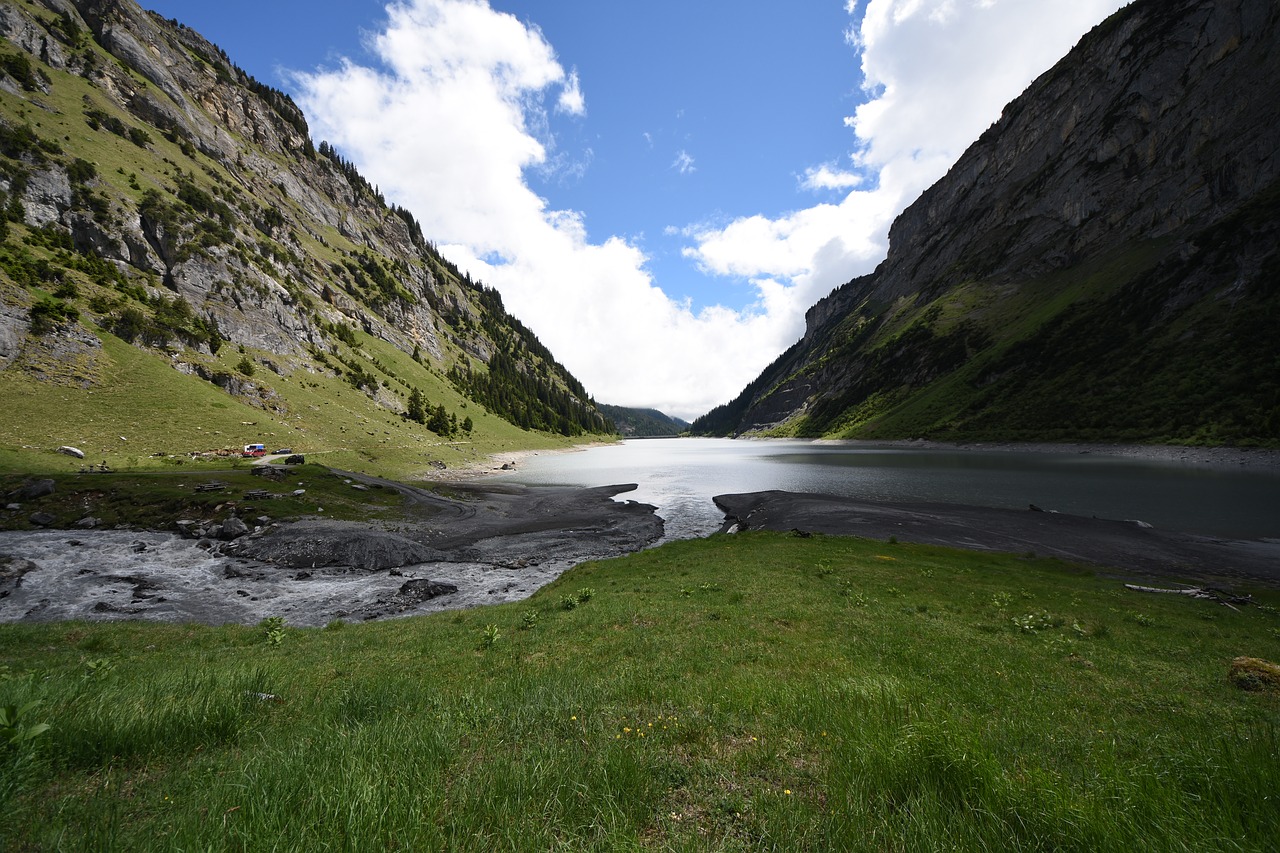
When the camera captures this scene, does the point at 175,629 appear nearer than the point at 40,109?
Yes

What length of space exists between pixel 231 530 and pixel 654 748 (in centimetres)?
3582

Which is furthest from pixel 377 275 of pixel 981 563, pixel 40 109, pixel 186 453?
pixel 981 563

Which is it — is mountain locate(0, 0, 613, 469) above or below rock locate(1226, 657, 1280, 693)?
above

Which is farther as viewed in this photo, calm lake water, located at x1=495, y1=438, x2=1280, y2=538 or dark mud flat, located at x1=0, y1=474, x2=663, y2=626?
calm lake water, located at x1=495, y1=438, x2=1280, y2=538

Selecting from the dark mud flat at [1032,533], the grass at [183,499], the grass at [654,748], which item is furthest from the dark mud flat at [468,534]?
the grass at [654,748]

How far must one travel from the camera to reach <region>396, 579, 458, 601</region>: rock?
22.3 metres

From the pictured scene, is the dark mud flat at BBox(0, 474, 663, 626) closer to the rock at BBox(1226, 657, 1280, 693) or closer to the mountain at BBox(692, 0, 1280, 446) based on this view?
the rock at BBox(1226, 657, 1280, 693)

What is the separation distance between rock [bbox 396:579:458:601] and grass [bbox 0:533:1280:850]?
405 inches

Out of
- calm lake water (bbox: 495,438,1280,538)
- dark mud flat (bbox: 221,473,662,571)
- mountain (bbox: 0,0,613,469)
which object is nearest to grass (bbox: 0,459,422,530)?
dark mud flat (bbox: 221,473,662,571)

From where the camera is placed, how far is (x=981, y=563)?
1003 inches

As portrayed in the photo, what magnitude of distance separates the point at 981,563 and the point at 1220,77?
198715 mm

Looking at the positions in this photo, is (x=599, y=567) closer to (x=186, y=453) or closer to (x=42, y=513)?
(x=42, y=513)

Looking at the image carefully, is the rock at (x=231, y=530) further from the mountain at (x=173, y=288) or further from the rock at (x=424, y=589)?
the mountain at (x=173, y=288)

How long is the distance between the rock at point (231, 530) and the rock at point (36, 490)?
1178 cm
